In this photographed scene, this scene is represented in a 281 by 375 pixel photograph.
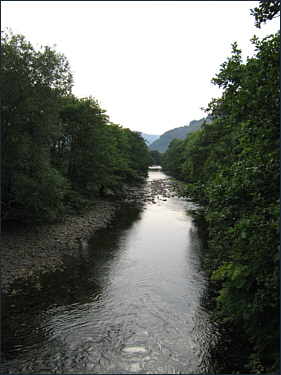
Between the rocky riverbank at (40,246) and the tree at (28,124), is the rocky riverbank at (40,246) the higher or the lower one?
the lower one

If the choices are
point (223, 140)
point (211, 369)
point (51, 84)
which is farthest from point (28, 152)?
point (211, 369)

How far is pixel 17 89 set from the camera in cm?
1695

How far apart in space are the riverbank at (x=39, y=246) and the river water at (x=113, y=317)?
1.00 meters

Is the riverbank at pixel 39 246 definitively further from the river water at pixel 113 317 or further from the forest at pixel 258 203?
the forest at pixel 258 203

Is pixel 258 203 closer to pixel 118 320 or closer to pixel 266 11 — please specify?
pixel 266 11

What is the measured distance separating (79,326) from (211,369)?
16.3 ft

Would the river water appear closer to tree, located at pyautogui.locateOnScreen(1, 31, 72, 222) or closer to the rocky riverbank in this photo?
the rocky riverbank

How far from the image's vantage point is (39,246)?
61.3 ft

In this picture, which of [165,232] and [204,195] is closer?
[204,195]

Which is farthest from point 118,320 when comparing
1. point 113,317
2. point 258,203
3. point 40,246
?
point 40,246

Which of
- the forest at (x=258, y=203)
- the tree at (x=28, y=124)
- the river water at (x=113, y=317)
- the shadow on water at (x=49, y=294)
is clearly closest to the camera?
the forest at (x=258, y=203)

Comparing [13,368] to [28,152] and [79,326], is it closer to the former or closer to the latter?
[79,326]

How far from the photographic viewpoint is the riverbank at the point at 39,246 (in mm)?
15109

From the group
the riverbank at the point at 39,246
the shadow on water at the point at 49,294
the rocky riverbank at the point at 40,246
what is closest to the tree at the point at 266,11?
the rocky riverbank at the point at 40,246
